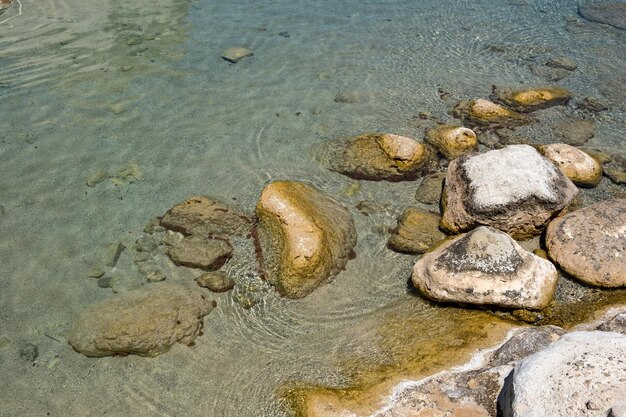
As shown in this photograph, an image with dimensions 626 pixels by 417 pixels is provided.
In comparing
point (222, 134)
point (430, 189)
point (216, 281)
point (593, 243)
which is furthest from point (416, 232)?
point (222, 134)

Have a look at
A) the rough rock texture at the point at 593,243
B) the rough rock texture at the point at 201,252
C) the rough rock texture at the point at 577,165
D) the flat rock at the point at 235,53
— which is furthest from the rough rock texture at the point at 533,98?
the rough rock texture at the point at 201,252

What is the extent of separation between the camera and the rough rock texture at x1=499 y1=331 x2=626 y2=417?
10.8 feet

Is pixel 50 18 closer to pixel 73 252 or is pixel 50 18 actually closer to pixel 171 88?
pixel 171 88

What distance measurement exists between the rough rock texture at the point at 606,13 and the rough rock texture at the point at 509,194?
25.6 ft

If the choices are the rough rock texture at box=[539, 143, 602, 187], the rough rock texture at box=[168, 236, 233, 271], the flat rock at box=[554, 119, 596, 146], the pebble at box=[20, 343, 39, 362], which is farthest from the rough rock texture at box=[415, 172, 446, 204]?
the pebble at box=[20, 343, 39, 362]

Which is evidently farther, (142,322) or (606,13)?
(606,13)

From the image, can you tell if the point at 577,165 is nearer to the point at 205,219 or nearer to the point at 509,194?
the point at 509,194

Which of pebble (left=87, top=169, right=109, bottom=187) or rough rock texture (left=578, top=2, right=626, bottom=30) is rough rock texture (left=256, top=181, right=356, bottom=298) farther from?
rough rock texture (left=578, top=2, right=626, bottom=30)

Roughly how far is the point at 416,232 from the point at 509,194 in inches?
45.3

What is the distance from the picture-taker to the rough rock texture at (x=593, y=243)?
5496mm

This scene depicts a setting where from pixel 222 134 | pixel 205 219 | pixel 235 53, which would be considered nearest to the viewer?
pixel 205 219

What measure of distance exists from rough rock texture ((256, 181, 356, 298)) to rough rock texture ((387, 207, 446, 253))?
1.78 feet

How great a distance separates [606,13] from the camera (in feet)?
41.0

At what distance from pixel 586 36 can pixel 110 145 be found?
10.2 metres
